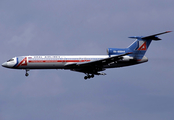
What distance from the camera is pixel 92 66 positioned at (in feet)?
189

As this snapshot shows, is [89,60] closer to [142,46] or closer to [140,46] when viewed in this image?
[140,46]

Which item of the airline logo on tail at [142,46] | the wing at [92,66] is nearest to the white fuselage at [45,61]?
the wing at [92,66]

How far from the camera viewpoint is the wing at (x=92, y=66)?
55.2 meters

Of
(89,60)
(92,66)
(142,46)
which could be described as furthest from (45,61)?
(142,46)

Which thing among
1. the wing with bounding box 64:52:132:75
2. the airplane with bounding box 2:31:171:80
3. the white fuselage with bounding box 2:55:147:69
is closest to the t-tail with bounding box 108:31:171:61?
the airplane with bounding box 2:31:171:80

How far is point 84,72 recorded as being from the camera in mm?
60688

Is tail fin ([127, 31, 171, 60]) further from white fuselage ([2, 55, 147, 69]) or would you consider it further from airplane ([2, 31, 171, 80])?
white fuselage ([2, 55, 147, 69])

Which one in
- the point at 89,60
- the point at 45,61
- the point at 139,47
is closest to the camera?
the point at 45,61

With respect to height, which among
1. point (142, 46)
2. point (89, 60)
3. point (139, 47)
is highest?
point (142, 46)

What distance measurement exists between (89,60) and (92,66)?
1458 millimetres

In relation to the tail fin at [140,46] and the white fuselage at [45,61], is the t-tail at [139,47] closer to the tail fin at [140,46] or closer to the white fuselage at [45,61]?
the tail fin at [140,46]

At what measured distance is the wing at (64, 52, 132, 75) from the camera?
5519 centimetres

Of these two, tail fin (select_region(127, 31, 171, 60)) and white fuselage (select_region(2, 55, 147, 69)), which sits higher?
tail fin (select_region(127, 31, 171, 60))

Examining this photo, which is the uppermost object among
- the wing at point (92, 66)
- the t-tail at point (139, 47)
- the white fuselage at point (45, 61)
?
the t-tail at point (139, 47)
